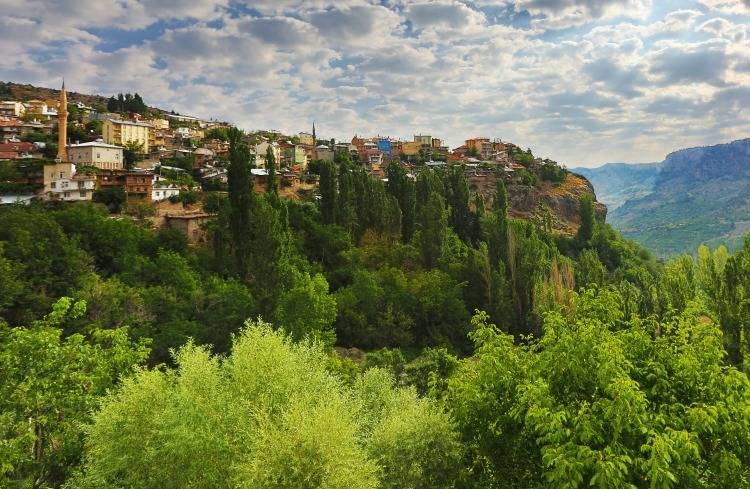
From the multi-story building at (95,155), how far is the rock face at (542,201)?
57.7 meters

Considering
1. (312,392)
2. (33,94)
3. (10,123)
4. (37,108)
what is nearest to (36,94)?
(33,94)

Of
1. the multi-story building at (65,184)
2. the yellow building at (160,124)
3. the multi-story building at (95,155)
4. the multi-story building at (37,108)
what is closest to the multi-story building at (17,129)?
the multi-story building at (95,155)

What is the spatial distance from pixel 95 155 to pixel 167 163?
34.6 ft

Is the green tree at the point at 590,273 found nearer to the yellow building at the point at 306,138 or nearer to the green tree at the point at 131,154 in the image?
the green tree at the point at 131,154

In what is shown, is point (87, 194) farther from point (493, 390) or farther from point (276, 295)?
point (493, 390)

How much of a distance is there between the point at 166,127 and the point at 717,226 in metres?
182

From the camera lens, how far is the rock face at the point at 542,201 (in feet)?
274

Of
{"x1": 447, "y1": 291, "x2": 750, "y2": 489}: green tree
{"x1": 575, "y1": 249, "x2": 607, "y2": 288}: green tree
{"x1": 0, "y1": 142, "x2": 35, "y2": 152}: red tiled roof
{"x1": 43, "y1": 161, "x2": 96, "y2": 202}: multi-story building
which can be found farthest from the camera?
{"x1": 0, "y1": 142, "x2": 35, "y2": 152}: red tiled roof

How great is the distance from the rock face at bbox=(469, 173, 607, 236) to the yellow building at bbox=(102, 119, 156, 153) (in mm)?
56800

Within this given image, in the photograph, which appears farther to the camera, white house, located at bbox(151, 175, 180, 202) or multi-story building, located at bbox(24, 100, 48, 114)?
multi-story building, located at bbox(24, 100, 48, 114)

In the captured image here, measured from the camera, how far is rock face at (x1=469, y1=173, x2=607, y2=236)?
8362cm

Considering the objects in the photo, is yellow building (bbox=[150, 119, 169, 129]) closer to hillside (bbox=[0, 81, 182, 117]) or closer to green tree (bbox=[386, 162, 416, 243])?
hillside (bbox=[0, 81, 182, 117])

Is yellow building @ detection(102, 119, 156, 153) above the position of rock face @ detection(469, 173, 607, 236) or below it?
above

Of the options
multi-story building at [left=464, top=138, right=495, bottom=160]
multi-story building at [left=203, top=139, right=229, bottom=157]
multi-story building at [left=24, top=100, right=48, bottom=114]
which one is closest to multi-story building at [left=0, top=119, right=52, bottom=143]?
multi-story building at [left=24, top=100, right=48, bottom=114]
